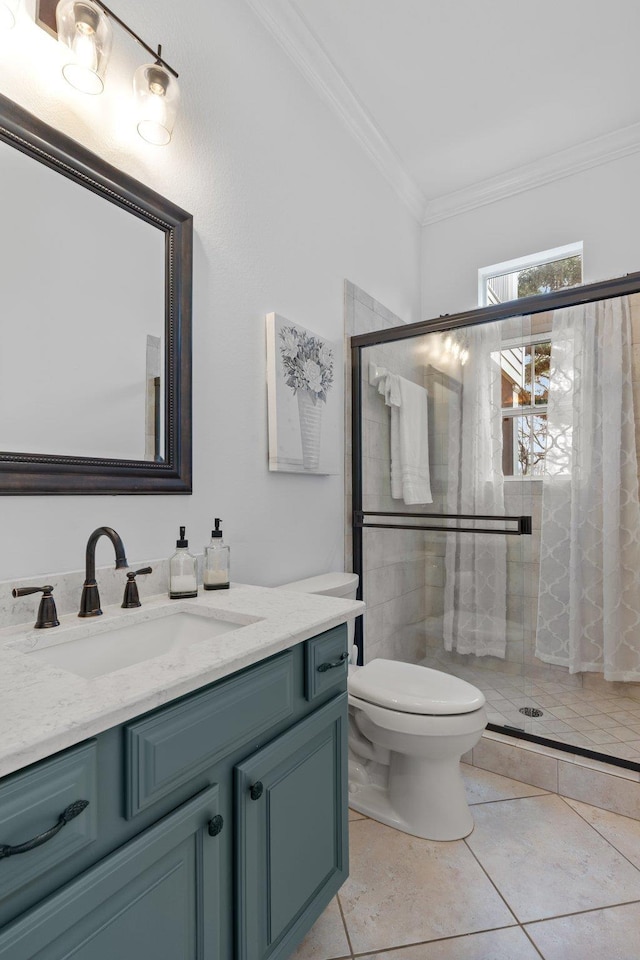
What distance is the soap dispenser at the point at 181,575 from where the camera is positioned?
1.32m

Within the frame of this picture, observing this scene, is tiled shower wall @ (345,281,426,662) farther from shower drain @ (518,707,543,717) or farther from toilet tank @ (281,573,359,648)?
shower drain @ (518,707,543,717)

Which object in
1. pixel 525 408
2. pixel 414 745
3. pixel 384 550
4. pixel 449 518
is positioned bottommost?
pixel 414 745

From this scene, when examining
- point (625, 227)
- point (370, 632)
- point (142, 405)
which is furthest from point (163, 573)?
point (625, 227)

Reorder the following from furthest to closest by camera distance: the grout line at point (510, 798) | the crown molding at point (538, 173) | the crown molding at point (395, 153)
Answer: the crown molding at point (538, 173), the crown molding at point (395, 153), the grout line at point (510, 798)

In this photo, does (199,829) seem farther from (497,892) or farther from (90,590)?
(497,892)

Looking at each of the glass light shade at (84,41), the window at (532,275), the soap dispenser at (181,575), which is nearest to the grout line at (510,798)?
the soap dispenser at (181,575)

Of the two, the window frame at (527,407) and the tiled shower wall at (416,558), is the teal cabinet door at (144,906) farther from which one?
the window frame at (527,407)

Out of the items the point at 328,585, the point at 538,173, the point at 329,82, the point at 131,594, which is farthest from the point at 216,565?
the point at 538,173

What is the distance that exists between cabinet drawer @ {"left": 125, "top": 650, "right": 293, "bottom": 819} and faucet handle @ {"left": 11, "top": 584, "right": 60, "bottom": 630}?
0.43 meters

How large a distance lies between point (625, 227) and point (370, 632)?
2379mm

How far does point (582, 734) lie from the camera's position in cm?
202

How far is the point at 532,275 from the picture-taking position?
2934mm

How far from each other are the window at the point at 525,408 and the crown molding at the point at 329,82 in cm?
131

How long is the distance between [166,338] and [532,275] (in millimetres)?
2365
